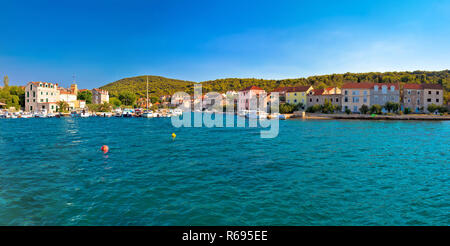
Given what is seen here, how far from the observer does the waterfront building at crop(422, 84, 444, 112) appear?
65.6 m

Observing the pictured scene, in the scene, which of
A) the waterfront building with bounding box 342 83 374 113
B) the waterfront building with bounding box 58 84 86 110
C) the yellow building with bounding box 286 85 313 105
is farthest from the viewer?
the waterfront building with bounding box 58 84 86 110

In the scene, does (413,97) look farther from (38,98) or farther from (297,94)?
(38,98)

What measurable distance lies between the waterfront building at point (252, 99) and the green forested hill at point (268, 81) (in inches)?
821

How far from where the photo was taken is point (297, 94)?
261 ft

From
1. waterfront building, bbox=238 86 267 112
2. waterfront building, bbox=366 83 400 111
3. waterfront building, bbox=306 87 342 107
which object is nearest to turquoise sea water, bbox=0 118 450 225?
waterfront building, bbox=366 83 400 111

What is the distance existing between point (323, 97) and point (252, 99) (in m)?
22.7

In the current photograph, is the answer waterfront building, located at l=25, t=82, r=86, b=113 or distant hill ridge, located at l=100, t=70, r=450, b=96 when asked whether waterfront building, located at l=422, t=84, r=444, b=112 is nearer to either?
distant hill ridge, located at l=100, t=70, r=450, b=96

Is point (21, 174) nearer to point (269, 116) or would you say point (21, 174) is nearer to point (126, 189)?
point (126, 189)

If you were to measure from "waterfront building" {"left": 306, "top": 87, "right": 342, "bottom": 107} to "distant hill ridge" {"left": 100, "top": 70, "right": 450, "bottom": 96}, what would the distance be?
27.0 m

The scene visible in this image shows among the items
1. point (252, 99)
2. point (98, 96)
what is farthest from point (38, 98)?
point (252, 99)

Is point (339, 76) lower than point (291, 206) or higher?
higher
